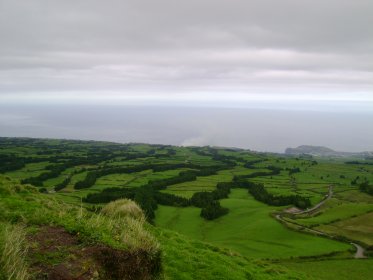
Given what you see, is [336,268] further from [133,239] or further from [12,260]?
[12,260]

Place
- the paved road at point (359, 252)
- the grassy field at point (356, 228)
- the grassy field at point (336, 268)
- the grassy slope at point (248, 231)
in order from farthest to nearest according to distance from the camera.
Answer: the grassy field at point (356, 228), the grassy slope at point (248, 231), the paved road at point (359, 252), the grassy field at point (336, 268)

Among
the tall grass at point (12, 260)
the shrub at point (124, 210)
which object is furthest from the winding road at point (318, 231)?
the tall grass at point (12, 260)

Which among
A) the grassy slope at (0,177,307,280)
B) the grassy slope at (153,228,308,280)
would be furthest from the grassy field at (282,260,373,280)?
the grassy slope at (153,228,308,280)

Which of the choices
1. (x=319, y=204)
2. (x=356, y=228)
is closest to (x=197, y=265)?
(x=356, y=228)

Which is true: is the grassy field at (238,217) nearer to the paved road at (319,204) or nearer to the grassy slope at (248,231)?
→ the grassy slope at (248,231)

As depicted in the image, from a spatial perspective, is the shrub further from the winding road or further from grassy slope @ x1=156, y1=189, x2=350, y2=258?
the winding road

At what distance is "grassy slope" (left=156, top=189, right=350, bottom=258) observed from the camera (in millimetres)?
43031

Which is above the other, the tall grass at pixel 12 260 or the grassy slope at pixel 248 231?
the tall grass at pixel 12 260

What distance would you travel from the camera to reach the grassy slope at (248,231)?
43031mm

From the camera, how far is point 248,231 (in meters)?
53.8

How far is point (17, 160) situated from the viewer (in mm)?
112188

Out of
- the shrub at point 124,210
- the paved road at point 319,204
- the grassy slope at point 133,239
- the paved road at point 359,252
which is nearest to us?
the grassy slope at point 133,239

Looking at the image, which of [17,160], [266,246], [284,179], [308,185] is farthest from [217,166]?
[266,246]

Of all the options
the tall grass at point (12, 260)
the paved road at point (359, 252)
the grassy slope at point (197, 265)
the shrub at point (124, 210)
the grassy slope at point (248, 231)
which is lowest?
the grassy slope at point (248, 231)
